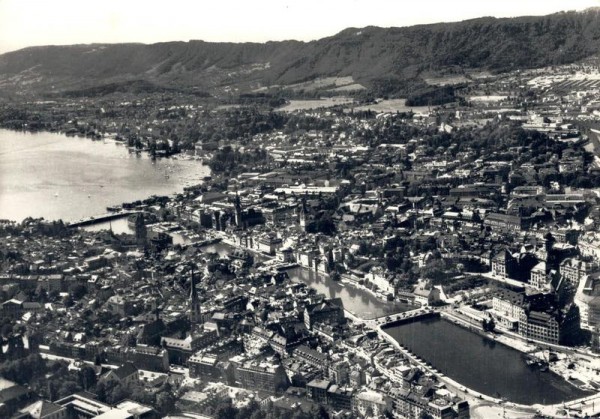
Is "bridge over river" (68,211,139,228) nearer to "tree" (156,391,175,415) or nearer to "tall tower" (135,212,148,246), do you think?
"tall tower" (135,212,148,246)

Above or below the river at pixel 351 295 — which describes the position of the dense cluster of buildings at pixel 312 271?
above

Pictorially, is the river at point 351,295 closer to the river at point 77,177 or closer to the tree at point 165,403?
the tree at point 165,403

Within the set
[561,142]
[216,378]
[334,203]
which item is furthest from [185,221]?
[561,142]

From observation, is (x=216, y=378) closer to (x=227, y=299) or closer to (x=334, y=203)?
(x=227, y=299)

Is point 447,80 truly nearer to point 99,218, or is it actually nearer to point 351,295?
point 99,218

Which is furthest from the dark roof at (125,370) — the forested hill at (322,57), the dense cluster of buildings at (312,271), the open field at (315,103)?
the forested hill at (322,57)

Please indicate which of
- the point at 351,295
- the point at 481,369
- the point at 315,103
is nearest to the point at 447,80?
the point at 315,103
